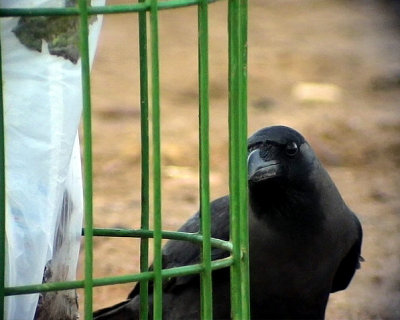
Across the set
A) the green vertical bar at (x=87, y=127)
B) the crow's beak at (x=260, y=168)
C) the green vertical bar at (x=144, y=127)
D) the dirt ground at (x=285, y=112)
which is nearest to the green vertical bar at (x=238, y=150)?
the green vertical bar at (x=144, y=127)

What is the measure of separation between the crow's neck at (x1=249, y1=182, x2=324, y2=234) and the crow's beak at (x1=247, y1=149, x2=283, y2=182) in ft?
0.42

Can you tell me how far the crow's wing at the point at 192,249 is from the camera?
4.84m

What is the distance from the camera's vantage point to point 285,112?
9.34m

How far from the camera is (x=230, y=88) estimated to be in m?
3.15

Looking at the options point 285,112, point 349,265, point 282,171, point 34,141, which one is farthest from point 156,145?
point 285,112

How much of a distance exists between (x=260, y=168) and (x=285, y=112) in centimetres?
490

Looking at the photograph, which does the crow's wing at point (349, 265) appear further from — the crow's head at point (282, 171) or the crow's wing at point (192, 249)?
the crow's wing at point (192, 249)

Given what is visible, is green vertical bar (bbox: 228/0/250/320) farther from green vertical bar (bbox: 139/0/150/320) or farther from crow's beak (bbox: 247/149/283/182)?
crow's beak (bbox: 247/149/283/182)

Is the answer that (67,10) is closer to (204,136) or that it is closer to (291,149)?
(204,136)

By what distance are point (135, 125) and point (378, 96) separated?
2.24 m

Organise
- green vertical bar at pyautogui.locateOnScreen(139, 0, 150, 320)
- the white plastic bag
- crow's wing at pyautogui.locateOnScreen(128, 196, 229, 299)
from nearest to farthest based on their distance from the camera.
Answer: the white plastic bag < green vertical bar at pyautogui.locateOnScreen(139, 0, 150, 320) < crow's wing at pyautogui.locateOnScreen(128, 196, 229, 299)

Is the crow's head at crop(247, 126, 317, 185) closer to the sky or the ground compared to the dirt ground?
closer to the sky

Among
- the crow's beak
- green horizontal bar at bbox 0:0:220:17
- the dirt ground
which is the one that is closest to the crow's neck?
the crow's beak

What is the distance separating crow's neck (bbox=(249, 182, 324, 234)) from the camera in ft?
15.3
